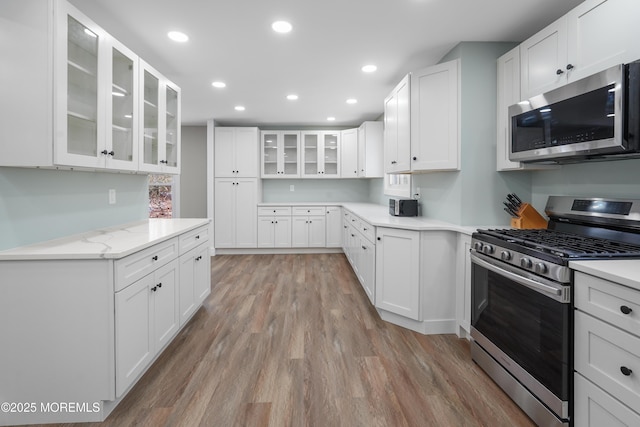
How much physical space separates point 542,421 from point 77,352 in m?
2.34

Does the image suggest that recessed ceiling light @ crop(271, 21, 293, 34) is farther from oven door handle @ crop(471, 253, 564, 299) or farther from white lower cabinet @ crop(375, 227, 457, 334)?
oven door handle @ crop(471, 253, 564, 299)

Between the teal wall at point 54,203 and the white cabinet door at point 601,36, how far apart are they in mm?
3259

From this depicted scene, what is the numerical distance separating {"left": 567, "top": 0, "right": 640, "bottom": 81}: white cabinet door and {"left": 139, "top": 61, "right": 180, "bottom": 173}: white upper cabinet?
2.97 meters

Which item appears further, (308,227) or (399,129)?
(308,227)

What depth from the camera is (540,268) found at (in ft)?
5.23

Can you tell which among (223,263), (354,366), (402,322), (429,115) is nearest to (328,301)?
(402,322)

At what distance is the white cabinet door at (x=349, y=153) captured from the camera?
19.8ft

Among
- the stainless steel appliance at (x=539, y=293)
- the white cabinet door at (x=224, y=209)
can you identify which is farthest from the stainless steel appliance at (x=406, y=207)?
the white cabinet door at (x=224, y=209)

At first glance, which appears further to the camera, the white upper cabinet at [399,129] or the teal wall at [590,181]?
the white upper cabinet at [399,129]

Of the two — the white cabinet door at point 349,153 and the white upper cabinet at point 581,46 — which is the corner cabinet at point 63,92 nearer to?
the white upper cabinet at point 581,46

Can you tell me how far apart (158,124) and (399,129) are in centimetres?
227

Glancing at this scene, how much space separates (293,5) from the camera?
2273 mm

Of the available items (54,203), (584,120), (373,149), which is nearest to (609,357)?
(584,120)

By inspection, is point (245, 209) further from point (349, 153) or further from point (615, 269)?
point (615, 269)
